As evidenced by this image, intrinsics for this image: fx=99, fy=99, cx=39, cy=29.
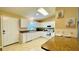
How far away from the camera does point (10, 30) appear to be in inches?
62.4

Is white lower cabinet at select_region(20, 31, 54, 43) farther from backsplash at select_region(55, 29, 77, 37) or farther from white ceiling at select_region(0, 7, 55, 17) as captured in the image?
white ceiling at select_region(0, 7, 55, 17)

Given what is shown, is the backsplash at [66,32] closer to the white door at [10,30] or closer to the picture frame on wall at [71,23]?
the picture frame on wall at [71,23]

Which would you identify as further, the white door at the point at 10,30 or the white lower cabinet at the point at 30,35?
the white lower cabinet at the point at 30,35

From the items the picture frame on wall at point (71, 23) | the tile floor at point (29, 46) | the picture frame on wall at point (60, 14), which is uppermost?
the picture frame on wall at point (60, 14)

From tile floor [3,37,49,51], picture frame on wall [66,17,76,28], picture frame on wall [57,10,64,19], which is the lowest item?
tile floor [3,37,49,51]

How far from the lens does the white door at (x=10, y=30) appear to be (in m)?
1.53

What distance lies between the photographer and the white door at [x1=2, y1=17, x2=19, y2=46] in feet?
5.03

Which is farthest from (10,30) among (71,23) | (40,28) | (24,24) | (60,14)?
(71,23)

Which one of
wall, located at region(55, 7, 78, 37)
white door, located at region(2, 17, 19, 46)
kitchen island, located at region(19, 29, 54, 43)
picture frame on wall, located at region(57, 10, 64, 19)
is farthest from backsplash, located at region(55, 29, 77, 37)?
white door, located at region(2, 17, 19, 46)

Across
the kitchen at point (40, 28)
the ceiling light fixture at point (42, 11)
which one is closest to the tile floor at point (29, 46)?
the kitchen at point (40, 28)

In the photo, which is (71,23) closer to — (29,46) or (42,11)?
(42,11)

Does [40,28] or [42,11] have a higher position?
[42,11]

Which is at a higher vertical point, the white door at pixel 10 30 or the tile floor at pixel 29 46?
the white door at pixel 10 30
